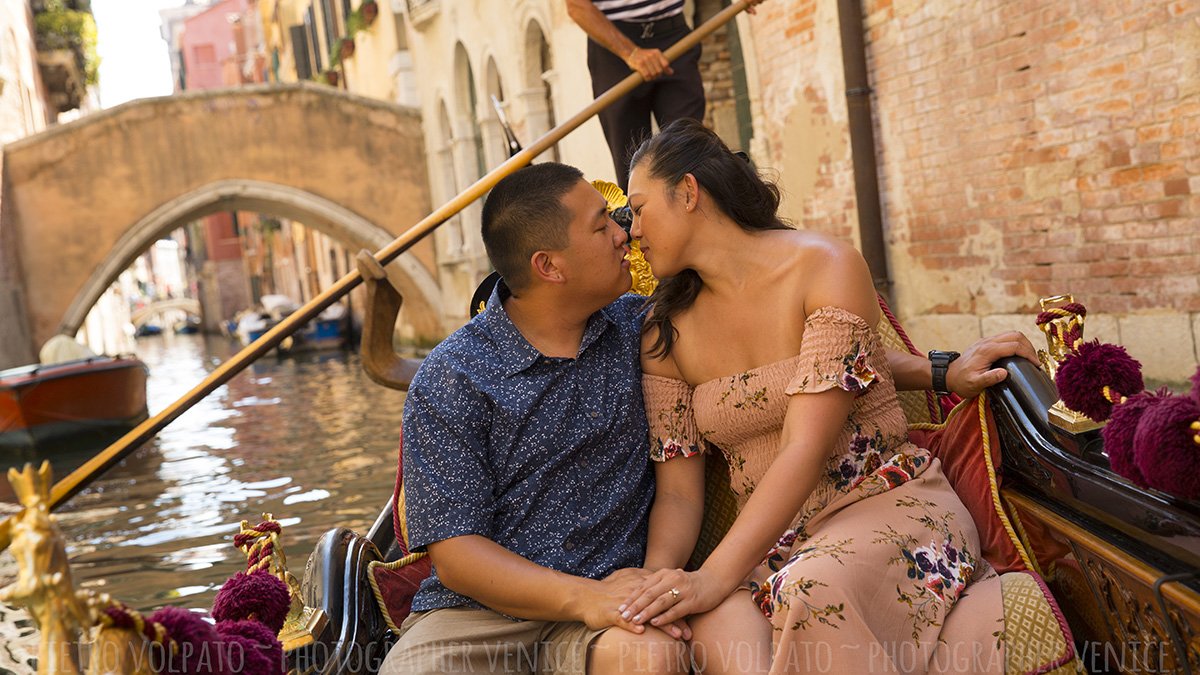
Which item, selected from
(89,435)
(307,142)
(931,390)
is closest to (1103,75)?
(931,390)

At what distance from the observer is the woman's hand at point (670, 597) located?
139 centimetres

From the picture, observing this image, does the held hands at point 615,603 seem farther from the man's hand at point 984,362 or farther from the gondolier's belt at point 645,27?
the gondolier's belt at point 645,27

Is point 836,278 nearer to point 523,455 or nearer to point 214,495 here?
point 523,455

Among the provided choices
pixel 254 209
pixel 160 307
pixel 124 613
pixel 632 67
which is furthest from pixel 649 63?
pixel 160 307

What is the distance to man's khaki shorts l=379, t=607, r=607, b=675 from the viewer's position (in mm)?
1484

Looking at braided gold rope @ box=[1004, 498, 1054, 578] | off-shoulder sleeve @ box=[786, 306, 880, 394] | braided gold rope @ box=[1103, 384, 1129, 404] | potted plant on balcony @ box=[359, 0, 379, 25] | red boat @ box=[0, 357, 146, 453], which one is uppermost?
potted plant on balcony @ box=[359, 0, 379, 25]

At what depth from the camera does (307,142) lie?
13312mm

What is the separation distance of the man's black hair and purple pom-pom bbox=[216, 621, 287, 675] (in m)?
0.68

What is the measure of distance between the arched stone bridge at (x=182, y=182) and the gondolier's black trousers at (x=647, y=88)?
1052 centimetres

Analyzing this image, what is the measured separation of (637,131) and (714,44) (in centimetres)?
397

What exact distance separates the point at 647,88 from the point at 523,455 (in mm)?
1922

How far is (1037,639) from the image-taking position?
4.39ft

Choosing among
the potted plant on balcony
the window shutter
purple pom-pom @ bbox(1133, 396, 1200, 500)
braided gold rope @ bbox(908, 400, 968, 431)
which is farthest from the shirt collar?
the window shutter

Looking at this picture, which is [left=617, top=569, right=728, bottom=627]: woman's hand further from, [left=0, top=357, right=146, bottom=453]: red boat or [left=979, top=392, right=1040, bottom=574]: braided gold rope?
[left=0, top=357, right=146, bottom=453]: red boat
